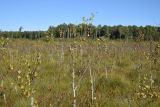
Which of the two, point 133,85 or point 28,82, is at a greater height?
point 28,82

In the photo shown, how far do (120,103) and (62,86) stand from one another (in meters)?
2.52

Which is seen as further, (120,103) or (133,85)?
(133,85)

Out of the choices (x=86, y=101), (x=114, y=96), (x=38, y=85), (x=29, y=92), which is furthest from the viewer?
(x=38, y=85)

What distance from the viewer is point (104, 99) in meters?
7.43

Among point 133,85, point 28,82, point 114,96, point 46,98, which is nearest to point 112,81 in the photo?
point 133,85

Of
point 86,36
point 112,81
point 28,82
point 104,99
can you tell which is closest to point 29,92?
point 28,82

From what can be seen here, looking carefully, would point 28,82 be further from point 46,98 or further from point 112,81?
point 112,81

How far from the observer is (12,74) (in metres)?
9.88

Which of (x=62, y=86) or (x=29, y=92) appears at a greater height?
(x=29, y=92)

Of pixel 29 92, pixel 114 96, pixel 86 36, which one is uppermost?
pixel 86 36

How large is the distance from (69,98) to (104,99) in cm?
91

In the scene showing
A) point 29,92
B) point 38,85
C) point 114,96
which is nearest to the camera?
point 29,92

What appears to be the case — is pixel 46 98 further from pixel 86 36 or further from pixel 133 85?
pixel 133 85

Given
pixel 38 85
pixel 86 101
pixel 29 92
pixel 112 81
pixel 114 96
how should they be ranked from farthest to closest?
pixel 112 81, pixel 38 85, pixel 114 96, pixel 86 101, pixel 29 92
